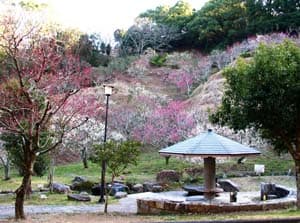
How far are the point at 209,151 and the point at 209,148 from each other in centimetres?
18

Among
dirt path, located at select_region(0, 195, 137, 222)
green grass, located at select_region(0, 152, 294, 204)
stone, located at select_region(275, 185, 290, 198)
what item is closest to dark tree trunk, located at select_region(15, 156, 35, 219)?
dirt path, located at select_region(0, 195, 137, 222)

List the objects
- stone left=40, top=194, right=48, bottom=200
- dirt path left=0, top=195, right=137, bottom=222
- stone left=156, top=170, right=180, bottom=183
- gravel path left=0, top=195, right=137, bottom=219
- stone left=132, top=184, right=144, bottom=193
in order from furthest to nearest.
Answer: stone left=156, top=170, right=180, bottom=183
stone left=132, top=184, right=144, bottom=193
stone left=40, top=194, right=48, bottom=200
gravel path left=0, top=195, right=137, bottom=219
dirt path left=0, top=195, right=137, bottom=222

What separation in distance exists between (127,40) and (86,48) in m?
6.63

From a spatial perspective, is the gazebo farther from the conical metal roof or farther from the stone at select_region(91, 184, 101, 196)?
the stone at select_region(91, 184, 101, 196)

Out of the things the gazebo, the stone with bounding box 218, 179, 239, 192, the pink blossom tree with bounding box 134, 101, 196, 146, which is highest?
the pink blossom tree with bounding box 134, 101, 196, 146

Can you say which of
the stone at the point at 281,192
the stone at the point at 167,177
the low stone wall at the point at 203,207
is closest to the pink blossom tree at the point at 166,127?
the stone at the point at 167,177

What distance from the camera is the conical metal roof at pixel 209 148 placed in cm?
1160

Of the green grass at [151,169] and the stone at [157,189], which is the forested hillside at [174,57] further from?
the stone at [157,189]

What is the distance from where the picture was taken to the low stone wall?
35.9 ft

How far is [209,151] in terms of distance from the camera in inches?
458

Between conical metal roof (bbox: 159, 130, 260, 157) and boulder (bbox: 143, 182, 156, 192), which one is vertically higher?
conical metal roof (bbox: 159, 130, 260, 157)

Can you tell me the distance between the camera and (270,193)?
14.4 metres

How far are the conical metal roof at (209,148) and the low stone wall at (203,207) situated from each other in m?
1.29

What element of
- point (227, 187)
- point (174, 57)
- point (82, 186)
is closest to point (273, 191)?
point (227, 187)
